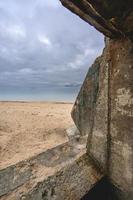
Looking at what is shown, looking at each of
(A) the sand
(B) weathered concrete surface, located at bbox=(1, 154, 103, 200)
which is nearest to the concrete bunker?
(B) weathered concrete surface, located at bbox=(1, 154, 103, 200)

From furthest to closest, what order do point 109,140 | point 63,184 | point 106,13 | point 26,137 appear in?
point 26,137
point 109,140
point 63,184
point 106,13

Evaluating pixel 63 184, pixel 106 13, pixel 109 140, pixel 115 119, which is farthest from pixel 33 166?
pixel 106 13

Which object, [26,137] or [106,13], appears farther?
[26,137]

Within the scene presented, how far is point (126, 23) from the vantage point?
1830 millimetres

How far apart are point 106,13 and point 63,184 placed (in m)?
1.57

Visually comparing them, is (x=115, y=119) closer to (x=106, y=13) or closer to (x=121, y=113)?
(x=121, y=113)

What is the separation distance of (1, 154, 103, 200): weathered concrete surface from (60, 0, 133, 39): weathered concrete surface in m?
1.36

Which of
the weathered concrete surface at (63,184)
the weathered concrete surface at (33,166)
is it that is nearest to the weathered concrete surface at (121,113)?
the weathered concrete surface at (63,184)

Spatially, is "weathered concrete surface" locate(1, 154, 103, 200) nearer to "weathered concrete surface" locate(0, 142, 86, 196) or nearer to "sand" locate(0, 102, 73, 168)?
"weathered concrete surface" locate(0, 142, 86, 196)

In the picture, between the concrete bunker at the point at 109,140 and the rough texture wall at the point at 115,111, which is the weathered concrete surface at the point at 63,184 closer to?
the concrete bunker at the point at 109,140

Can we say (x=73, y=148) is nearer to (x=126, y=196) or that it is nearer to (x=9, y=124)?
(x=126, y=196)

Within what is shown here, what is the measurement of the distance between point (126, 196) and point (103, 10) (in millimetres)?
1701

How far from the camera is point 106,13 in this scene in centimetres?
170

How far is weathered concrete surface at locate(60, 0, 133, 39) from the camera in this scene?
61.7 inches
